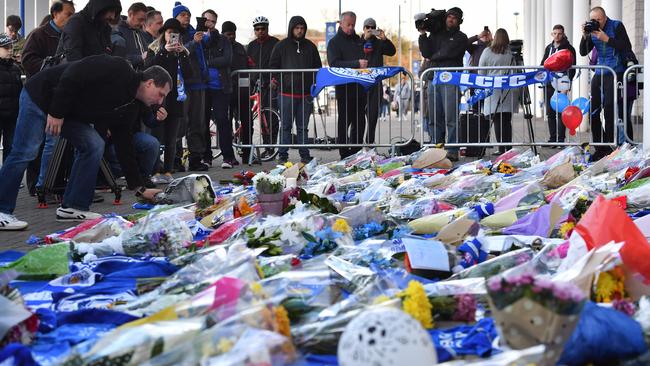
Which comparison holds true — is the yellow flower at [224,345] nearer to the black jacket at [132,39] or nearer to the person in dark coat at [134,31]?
the black jacket at [132,39]

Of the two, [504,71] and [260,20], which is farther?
[260,20]

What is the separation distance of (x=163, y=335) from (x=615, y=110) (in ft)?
38.8

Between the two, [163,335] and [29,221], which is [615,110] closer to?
[29,221]

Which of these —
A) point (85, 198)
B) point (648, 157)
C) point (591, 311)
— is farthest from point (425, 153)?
point (591, 311)

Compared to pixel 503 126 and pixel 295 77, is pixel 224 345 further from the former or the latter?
pixel 503 126

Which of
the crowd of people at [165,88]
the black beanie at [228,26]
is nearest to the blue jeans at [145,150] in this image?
the crowd of people at [165,88]

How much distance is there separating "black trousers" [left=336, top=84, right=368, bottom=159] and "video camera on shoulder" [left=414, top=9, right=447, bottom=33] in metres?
1.33

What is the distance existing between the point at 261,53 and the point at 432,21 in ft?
8.98

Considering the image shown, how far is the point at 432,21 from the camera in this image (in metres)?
15.9

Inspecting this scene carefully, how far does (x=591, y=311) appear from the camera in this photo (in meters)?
3.92

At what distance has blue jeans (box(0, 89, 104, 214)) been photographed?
9.04 meters

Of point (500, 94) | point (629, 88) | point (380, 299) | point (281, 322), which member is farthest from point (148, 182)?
point (281, 322)

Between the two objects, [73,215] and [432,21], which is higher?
[432,21]

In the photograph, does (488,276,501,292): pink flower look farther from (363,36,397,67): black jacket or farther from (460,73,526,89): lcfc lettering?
(363,36,397,67): black jacket
